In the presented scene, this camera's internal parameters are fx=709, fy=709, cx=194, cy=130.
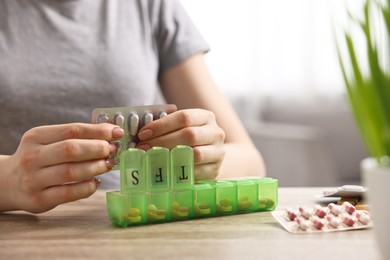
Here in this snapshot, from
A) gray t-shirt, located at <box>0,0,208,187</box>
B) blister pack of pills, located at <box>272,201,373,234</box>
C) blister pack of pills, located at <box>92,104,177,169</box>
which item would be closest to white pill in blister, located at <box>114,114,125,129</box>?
blister pack of pills, located at <box>92,104,177,169</box>

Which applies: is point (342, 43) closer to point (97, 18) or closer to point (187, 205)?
point (187, 205)

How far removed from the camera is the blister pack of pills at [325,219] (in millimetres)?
820

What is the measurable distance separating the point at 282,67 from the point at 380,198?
278cm

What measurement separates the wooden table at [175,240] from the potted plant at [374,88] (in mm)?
104

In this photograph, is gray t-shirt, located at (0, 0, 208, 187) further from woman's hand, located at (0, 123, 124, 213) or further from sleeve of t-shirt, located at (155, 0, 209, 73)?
woman's hand, located at (0, 123, 124, 213)

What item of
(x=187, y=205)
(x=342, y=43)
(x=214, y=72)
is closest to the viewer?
(x=342, y=43)

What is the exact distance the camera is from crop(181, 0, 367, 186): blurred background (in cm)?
325

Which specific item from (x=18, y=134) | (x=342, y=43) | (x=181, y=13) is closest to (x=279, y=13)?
(x=181, y=13)

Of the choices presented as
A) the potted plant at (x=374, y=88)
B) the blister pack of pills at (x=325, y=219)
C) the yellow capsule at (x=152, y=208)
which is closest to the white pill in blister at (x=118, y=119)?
the yellow capsule at (x=152, y=208)

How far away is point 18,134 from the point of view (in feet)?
4.47

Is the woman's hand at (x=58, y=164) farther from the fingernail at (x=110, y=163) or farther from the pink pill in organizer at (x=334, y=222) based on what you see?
the pink pill in organizer at (x=334, y=222)

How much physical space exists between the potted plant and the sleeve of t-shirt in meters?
0.89

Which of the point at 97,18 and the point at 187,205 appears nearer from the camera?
the point at 187,205

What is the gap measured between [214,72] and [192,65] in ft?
5.94
